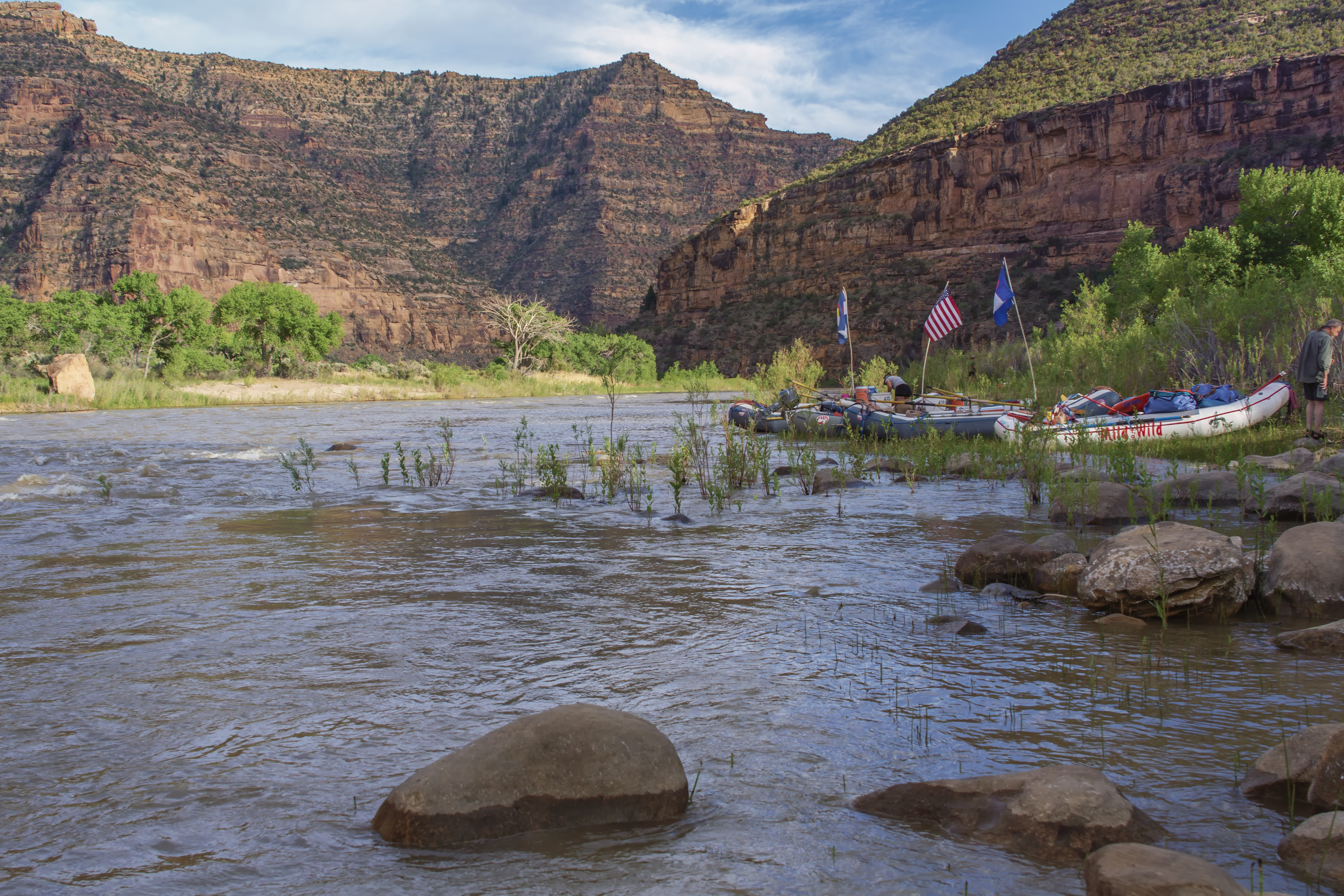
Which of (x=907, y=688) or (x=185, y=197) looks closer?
(x=907, y=688)

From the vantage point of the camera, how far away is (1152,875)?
2352mm

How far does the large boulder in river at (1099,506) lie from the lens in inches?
355

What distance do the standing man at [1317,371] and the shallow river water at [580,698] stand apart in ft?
24.2

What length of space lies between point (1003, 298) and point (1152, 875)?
65.8 ft

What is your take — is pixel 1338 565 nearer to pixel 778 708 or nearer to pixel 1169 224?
pixel 778 708

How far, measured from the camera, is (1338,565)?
5.78 meters

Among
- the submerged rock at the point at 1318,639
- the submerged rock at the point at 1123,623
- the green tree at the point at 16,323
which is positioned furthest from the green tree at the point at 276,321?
the submerged rock at the point at 1318,639

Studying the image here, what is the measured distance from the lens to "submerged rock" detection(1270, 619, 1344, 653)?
190 inches

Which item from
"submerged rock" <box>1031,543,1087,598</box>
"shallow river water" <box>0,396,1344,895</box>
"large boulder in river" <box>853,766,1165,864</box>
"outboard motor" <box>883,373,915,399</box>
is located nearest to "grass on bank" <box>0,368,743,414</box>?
"outboard motor" <box>883,373,915,399</box>

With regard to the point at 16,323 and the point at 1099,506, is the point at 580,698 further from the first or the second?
the point at 16,323

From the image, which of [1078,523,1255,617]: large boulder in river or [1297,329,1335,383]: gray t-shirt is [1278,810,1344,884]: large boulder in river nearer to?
[1078,523,1255,617]: large boulder in river

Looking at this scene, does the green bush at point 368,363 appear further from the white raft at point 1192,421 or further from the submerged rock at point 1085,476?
the submerged rock at point 1085,476

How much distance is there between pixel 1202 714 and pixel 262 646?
15.8 feet

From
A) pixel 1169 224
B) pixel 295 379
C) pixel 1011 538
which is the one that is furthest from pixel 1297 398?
pixel 1169 224
